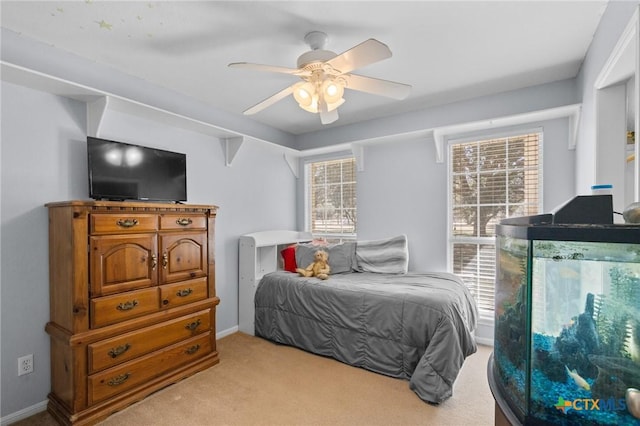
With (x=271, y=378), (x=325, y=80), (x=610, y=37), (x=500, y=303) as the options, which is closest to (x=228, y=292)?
(x=271, y=378)

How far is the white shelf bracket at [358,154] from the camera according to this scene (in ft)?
12.1

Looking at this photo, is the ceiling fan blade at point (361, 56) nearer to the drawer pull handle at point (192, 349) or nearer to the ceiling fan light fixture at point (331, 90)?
the ceiling fan light fixture at point (331, 90)

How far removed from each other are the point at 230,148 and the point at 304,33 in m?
1.71

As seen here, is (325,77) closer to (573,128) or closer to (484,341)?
(573,128)

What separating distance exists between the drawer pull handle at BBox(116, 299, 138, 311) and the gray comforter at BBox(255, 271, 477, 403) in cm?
130

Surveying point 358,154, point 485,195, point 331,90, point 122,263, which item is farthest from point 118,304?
point 485,195

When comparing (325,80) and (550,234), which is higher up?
(325,80)

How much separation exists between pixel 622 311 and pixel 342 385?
80.0 inches

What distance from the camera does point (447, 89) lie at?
9.48ft

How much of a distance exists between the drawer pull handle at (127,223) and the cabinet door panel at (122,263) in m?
0.08

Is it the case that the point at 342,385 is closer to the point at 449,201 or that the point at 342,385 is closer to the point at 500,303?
the point at 500,303

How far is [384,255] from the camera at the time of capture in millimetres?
3334

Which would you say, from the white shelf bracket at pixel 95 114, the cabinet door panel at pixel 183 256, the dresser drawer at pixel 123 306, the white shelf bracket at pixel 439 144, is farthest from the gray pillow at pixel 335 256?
the white shelf bracket at pixel 95 114

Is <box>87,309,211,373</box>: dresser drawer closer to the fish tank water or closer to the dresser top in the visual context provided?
the dresser top
